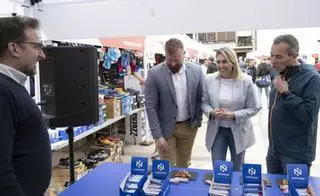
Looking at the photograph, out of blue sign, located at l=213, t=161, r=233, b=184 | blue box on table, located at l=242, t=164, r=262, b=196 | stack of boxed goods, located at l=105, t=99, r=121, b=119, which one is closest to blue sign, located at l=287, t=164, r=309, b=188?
blue box on table, located at l=242, t=164, r=262, b=196

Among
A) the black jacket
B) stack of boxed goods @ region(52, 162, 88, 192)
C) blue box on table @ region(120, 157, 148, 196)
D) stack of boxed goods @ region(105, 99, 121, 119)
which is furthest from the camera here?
stack of boxed goods @ region(105, 99, 121, 119)

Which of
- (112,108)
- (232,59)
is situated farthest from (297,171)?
(112,108)

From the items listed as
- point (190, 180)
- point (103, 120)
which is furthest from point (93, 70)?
point (103, 120)

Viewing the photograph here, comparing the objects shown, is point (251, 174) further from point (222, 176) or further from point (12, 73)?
point (12, 73)

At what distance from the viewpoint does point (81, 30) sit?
2.30m

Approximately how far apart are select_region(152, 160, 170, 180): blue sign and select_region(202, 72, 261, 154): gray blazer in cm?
91

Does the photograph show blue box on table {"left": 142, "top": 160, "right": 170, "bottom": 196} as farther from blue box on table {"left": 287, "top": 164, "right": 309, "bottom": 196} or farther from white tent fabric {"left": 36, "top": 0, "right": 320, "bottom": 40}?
white tent fabric {"left": 36, "top": 0, "right": 320, "bottom": 40}

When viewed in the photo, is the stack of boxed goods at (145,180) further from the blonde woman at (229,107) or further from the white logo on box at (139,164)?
the blonde woman at (229,107)

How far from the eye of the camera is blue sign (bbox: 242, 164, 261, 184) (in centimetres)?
177

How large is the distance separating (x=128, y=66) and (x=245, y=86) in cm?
385

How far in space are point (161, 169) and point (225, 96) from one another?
105 cm

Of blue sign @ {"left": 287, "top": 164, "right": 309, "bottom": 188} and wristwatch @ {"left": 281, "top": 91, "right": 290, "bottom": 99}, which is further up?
wristwatch @ {"left": 281, "top": 91, "right": 290, "bottom": 99}

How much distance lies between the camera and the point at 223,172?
1833 mm

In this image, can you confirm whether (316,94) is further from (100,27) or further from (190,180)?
(100,27)
